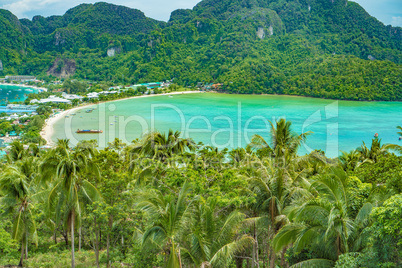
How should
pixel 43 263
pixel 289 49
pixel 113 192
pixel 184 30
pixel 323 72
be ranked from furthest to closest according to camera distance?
pixel 184 30 → pixel 289 49 → pixel 323 72 → pixel 43 263 → pixel 113 192

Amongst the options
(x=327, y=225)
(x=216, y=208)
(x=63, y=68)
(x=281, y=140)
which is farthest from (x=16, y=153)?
(x=63, y=68)

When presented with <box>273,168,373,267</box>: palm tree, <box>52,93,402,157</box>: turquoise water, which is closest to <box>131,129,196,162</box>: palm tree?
<box>273,168,373,267</box>: palm tree

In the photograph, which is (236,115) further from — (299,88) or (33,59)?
(33,59)

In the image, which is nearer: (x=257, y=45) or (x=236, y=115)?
(x=236, y=115)

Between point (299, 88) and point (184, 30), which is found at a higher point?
point (184, 30)

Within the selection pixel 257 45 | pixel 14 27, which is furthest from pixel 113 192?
pixel 14 27

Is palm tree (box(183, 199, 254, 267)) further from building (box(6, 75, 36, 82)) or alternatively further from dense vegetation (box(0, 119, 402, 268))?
building (box(6, 75, 36, 82))

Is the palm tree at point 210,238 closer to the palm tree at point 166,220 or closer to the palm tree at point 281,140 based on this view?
the palm tree at point 166,220
